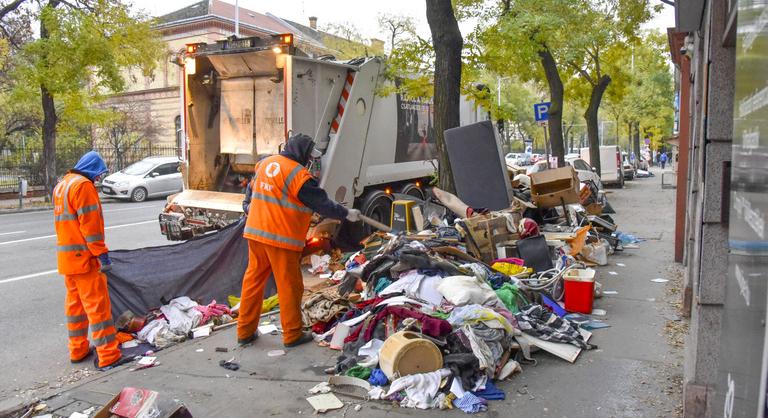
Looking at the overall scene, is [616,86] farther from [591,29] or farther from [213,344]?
[213,344]

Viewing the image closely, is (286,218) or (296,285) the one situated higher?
(286,218)

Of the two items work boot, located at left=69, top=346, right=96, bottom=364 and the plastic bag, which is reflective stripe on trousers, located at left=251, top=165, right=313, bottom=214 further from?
the plastic bag

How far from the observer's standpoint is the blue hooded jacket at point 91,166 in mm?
5293

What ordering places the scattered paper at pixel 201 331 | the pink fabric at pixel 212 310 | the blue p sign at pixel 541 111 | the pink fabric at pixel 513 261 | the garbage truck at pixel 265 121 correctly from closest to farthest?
the scattered paper at pixel 201 331, the pink fabric at pixel 212 310, the pink fabric at pixel 513 261, the garbage truck at pixel 265 121, the blue p sign at pixel 541 111

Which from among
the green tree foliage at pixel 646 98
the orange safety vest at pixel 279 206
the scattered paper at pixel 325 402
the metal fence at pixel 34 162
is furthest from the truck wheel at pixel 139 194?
the green tree foliage at pixel 646 98

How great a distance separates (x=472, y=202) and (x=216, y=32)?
33.2 metres

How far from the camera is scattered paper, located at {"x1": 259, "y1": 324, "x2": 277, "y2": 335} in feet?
19.6

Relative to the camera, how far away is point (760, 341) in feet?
3.59

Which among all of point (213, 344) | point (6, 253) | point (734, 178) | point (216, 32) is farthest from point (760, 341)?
point (216, 32)

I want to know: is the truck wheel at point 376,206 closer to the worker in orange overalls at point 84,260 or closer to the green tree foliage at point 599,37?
the worker in orange overalls at point 84,260

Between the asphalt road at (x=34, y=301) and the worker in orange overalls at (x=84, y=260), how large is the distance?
388 millimetres

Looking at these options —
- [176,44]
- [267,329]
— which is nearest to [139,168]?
[267,329]

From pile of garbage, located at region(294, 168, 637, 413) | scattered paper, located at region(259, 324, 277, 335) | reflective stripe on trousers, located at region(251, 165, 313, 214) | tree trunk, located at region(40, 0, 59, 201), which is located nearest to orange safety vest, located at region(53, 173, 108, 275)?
reflective stripe on trousers, located at region(251, 165, 313, 214)

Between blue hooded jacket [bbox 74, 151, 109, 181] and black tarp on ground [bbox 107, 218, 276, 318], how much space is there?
110 cm
